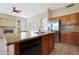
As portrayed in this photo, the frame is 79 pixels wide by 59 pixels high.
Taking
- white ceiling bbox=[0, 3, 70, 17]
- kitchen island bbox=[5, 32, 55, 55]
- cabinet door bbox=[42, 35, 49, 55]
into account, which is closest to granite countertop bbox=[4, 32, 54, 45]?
kitchen island bbox=[5, 32, 55, 55]

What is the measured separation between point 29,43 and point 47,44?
492mm

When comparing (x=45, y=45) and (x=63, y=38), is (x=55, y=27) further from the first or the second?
(x=45, y=45)

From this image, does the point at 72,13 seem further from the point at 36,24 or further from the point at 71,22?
the point at 36,24

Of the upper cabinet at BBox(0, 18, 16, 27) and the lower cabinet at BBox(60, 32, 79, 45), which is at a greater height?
the upper cabinet at BBox(0, 18, 16, 27)

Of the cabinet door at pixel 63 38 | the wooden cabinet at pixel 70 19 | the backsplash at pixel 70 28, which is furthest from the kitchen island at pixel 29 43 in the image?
the wooden cabinet at pixel 70 19

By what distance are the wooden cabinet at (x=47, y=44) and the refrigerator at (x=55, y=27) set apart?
116mm

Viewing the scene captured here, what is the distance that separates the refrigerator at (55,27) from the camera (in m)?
2.26

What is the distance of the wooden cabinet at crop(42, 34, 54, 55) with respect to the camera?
7.54 ft

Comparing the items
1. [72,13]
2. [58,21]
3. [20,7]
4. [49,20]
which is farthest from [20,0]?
[72,13]

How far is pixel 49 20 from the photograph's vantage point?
7.23 feet

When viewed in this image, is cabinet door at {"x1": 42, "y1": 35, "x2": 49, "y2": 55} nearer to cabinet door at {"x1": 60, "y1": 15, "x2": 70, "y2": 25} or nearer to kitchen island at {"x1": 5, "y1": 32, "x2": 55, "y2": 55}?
kitchen island at {"x1": 5, "y1": 32, "x2": 55, "y2": 55}

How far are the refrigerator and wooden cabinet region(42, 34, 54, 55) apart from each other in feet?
0.38
